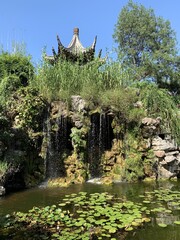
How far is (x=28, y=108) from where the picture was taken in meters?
7.19

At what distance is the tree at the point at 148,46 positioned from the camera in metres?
18.4

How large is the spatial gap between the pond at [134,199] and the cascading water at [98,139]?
1154 millimetres

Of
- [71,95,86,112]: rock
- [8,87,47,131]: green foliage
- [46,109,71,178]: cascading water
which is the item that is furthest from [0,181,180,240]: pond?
[71,95,86,112]: rock

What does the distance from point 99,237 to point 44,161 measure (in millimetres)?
4342

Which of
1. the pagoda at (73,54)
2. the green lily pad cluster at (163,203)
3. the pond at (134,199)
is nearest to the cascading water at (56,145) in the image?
the pond at (134,199)

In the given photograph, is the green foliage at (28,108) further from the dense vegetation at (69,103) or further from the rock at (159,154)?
the rock at (159,154)

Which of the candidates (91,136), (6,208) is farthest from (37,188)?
(91,136)

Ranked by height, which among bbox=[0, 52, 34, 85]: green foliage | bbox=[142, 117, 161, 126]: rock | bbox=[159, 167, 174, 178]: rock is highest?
bbox=[0, 52, 34, 85]: green foliage

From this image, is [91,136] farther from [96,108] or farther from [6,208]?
[6,208]

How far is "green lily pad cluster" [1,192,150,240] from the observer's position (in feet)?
11.1

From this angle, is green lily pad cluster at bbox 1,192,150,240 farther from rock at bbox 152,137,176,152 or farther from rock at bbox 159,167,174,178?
rock at bbox 152,137,176,152

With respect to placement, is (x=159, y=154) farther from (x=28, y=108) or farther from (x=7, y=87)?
(x=7, y=87)

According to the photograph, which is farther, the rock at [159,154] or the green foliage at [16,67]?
the green foliage at [16,67]

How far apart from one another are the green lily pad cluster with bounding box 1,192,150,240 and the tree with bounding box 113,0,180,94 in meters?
15.1
